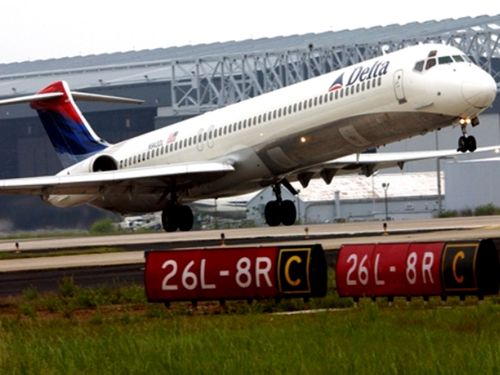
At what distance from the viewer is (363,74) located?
1672 inches

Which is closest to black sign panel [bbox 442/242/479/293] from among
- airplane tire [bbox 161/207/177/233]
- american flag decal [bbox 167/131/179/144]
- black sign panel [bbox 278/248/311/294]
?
black sign panel [bbox 278/248/311/294]

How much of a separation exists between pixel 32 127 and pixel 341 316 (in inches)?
4218

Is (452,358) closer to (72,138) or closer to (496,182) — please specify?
(72,138)

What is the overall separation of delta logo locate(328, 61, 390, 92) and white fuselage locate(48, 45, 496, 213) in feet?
0.13

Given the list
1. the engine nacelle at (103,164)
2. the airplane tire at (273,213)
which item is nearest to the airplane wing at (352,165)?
the airplane tire at (273,213)

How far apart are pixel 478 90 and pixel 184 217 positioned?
11.9 meters

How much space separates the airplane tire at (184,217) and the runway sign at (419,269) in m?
25.3

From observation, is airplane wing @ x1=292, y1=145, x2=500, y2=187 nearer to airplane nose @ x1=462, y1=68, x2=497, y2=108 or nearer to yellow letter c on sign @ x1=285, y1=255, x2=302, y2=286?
airplane nose @ x1=462, y1=68, x2=497, y2=108

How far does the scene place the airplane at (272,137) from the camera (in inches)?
1625

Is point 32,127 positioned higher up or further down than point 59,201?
higher up

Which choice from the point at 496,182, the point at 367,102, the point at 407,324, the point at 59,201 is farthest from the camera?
the point at 496,182

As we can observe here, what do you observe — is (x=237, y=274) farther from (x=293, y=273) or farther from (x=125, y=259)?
(x=125, y=259)

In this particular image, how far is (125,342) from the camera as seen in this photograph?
1780 cm

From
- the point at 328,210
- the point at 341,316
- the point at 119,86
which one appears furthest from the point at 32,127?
the point at 341,316
